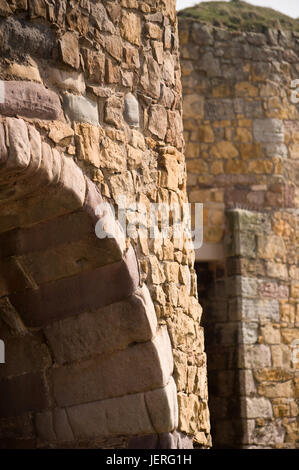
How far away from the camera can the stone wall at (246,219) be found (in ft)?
23.8

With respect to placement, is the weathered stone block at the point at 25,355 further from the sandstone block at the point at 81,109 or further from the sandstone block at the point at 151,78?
the sandstone block at the point at 151,78

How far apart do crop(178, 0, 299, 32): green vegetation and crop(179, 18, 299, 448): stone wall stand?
0.53 feet

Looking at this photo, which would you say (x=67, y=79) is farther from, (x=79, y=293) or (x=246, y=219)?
(x=246, y=219)

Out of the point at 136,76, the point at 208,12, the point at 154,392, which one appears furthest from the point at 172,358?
the point at 208,12

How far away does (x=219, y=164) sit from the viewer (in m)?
7.62

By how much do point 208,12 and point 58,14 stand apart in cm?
460

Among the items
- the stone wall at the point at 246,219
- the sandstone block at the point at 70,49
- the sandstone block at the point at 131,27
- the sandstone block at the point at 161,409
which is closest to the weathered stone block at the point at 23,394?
the sandstone block at the point at 161,409

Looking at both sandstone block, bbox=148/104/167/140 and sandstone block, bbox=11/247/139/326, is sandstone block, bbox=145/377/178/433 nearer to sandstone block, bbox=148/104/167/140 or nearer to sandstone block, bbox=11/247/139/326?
sandstone block, bbox=11/247/139/326

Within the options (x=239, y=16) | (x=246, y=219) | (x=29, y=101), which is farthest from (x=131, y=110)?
(x=239, y=16)

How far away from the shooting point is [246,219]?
24.5ft

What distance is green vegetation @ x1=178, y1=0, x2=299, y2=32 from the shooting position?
796cm

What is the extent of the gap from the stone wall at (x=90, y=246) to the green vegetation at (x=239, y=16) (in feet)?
11.7

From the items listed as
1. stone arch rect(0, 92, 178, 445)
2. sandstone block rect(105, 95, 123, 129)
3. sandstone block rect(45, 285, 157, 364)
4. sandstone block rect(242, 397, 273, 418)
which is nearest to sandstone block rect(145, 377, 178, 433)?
stone arch rect(0, 92, 178, 445)
